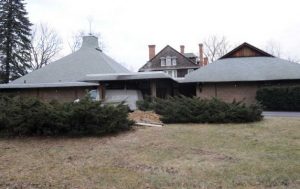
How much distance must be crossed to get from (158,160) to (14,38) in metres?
31.0

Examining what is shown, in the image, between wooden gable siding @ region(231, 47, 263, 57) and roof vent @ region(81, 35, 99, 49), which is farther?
roof vent @ region(81, 35, 99, 49)

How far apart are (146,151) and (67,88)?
15277mm

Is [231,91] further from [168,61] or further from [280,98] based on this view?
[168,61]

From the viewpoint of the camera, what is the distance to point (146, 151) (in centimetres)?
757

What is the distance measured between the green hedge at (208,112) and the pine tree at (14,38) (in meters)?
24.9

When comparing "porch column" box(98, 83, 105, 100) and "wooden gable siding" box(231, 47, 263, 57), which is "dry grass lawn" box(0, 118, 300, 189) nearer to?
"porch column" box(98, 83, 105, 100)

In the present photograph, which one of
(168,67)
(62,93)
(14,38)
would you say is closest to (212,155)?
(62,93)

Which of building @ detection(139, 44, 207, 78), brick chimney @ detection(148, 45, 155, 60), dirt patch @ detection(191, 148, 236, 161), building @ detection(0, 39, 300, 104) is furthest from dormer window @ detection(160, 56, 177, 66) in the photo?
dirt patch @ detection(191, 148, 236, 161)

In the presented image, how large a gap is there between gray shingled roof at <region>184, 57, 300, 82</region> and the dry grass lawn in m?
12.1

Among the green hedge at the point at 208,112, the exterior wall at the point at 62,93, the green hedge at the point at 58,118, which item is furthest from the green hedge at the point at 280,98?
the green hedge at the point at 58,118

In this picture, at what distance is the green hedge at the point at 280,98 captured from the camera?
748 inches

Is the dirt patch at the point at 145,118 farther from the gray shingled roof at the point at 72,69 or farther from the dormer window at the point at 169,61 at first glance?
the dormer window at the point at 169,61

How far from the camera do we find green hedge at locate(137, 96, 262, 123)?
12.6 meters

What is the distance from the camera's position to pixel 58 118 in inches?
370
